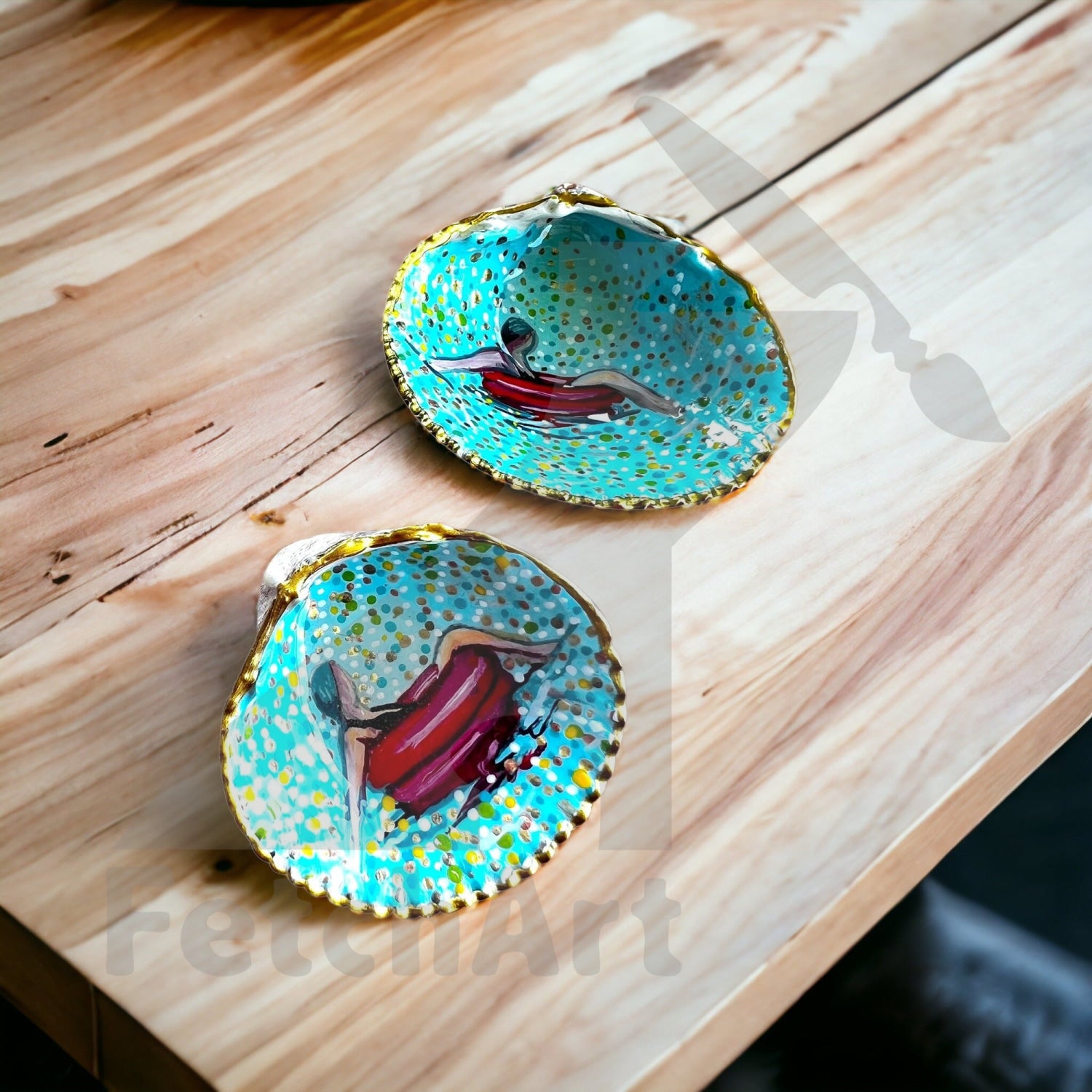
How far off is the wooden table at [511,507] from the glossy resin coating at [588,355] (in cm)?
3

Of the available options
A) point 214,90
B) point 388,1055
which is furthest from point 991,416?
point 214,90

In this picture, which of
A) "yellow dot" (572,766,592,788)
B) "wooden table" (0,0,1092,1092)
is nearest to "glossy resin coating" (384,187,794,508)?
"wooden table" (0,0,1092,1092)

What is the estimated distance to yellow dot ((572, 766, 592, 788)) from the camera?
58 centimetres

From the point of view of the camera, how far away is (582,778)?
0.58 metres

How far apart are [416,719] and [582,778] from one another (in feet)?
0.30

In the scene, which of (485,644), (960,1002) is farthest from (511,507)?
(960,1002)

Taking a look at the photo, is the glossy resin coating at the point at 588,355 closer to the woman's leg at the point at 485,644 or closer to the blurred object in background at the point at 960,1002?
the woman's leg at the point at 485,644

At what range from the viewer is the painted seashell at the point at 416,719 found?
1.81 feet

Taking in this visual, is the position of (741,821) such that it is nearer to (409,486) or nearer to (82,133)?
(409,486)

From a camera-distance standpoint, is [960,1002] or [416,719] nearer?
[416,719]

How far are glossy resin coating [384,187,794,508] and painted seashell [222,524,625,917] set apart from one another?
0.10 meters

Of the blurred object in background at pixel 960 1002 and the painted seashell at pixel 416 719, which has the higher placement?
the painted seashell at pixel 416 719

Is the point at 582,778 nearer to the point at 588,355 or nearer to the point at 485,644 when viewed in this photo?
the point at 485,644

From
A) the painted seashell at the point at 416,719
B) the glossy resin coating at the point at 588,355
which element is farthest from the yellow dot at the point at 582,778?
the glossy resin coating at the point at 588,355
